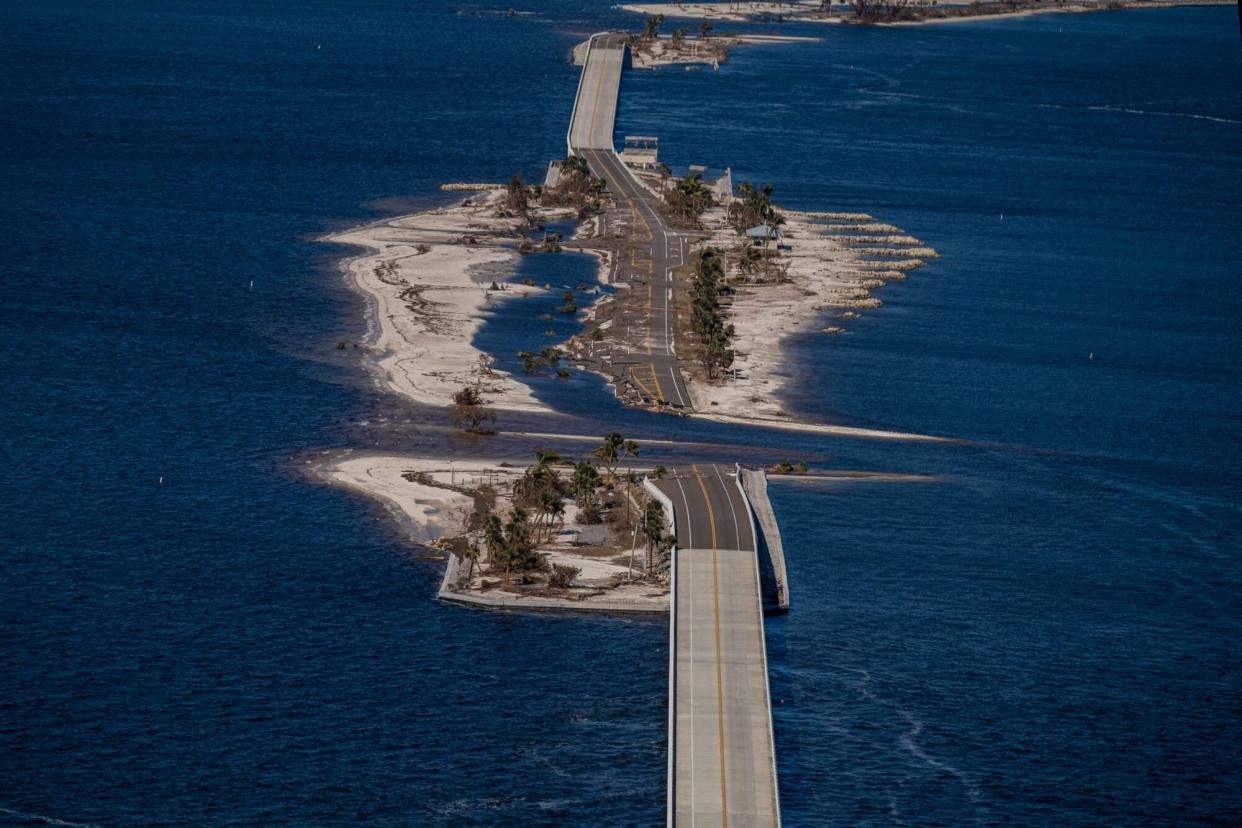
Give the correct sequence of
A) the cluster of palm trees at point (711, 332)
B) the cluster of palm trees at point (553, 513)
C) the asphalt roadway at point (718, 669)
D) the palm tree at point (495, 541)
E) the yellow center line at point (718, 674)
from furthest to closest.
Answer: the cluster of palm trees at point (711, 332)
the cluster of palm trees at point (553, 513)
the palm tree at point (495, 541)
the asphalt roadway at point (718, 669)
the yellow center line at point (718, 674)

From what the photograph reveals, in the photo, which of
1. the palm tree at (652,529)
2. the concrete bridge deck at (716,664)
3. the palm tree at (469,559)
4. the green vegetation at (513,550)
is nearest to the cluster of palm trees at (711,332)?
the concrete bridge deck at (716,664)

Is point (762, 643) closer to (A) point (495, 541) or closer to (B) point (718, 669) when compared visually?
(B) point (718, 669)

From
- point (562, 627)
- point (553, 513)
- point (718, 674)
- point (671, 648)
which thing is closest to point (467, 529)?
point (553, 513)

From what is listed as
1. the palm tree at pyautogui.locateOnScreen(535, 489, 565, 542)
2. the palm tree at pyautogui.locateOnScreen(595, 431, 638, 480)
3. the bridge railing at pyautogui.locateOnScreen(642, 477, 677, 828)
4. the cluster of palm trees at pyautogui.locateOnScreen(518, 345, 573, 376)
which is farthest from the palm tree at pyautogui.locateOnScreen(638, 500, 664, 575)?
the cluster of palm trees at pyautogui.locateOnScreen(518, 345, 573, 376)

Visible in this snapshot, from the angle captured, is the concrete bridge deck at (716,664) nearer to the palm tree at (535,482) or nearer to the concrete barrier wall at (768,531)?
the concrete barrier wall at (768,531)

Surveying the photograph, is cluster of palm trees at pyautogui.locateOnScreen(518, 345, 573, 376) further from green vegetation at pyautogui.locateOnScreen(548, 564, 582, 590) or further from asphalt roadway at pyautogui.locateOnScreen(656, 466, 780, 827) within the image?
green vegetation at pyautogui.locateOnScreen(548, 564, 582, 590)

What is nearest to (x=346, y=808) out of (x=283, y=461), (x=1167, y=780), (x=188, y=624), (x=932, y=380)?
(x=188, y=624)

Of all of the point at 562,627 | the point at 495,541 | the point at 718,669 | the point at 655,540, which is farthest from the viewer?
the point at 655,540

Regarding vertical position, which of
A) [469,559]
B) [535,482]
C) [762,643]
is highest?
[535,482]

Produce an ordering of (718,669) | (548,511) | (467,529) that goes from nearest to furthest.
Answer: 1. (718,669)
2. (467,529)
3. (548,511)
